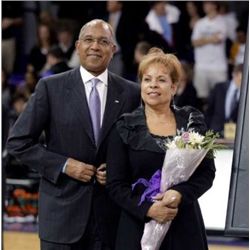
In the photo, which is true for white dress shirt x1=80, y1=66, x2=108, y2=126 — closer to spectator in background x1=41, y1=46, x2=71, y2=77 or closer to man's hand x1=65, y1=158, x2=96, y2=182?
man's hand x1=65, y1=158, x2=96, y2=182

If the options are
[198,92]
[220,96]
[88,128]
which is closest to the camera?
[88,128]

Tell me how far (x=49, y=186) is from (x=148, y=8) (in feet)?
25.3

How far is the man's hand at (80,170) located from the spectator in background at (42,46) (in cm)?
737

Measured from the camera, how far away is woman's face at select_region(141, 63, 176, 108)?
17.5ft

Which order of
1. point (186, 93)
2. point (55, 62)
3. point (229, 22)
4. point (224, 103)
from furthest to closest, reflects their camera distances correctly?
point (229, 22)
point (186, 93)
point (224, 103)
point (55, 62)

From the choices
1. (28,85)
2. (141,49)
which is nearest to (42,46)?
(28,85)

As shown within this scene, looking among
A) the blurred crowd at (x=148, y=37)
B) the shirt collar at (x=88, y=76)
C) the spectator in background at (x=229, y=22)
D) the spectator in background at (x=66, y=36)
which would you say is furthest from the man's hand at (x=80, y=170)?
the spectator in background at (x=229, y=22)

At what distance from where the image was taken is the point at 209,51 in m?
12.9

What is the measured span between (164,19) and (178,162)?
26.2ft

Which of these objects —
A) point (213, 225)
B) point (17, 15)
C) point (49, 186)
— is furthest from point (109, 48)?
point (17, 15)

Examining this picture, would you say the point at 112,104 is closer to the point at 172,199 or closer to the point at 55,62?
the point at 172,199

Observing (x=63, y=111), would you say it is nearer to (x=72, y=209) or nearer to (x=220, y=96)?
(x=72, y=209)

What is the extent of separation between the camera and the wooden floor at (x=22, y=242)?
8904 mm

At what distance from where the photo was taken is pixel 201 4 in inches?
525
